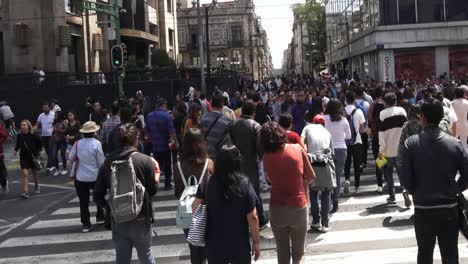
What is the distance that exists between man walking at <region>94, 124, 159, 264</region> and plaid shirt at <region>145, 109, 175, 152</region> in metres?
6.76

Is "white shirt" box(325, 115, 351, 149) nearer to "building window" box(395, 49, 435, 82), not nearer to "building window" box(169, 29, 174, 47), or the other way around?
"building window" box(395, 49, 435, 82)

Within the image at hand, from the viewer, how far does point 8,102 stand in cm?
3022

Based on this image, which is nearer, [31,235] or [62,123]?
[31,235]

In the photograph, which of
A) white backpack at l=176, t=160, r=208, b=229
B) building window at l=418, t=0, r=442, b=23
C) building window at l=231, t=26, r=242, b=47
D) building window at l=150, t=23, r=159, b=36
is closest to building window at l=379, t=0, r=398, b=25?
building window at l=418, t=0, r=442, b=23

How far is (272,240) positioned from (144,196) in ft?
9.93

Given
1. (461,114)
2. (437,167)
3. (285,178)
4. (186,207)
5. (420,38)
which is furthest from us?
(420,38)

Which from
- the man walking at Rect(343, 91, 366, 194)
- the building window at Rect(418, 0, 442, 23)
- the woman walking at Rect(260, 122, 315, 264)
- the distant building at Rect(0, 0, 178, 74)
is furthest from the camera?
the building window at Rect(418, 0, 442, 23)

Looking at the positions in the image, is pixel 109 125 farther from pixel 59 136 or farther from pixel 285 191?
pixel 285 191

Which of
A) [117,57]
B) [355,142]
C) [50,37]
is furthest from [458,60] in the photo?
[355,142]

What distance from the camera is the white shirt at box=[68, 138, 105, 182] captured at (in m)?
9.45

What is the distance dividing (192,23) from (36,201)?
8717 centimetres

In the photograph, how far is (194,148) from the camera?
586 cm

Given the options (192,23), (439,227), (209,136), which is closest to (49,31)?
(209,136)

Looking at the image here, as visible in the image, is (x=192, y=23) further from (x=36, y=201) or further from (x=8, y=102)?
(x=36, y=201)
